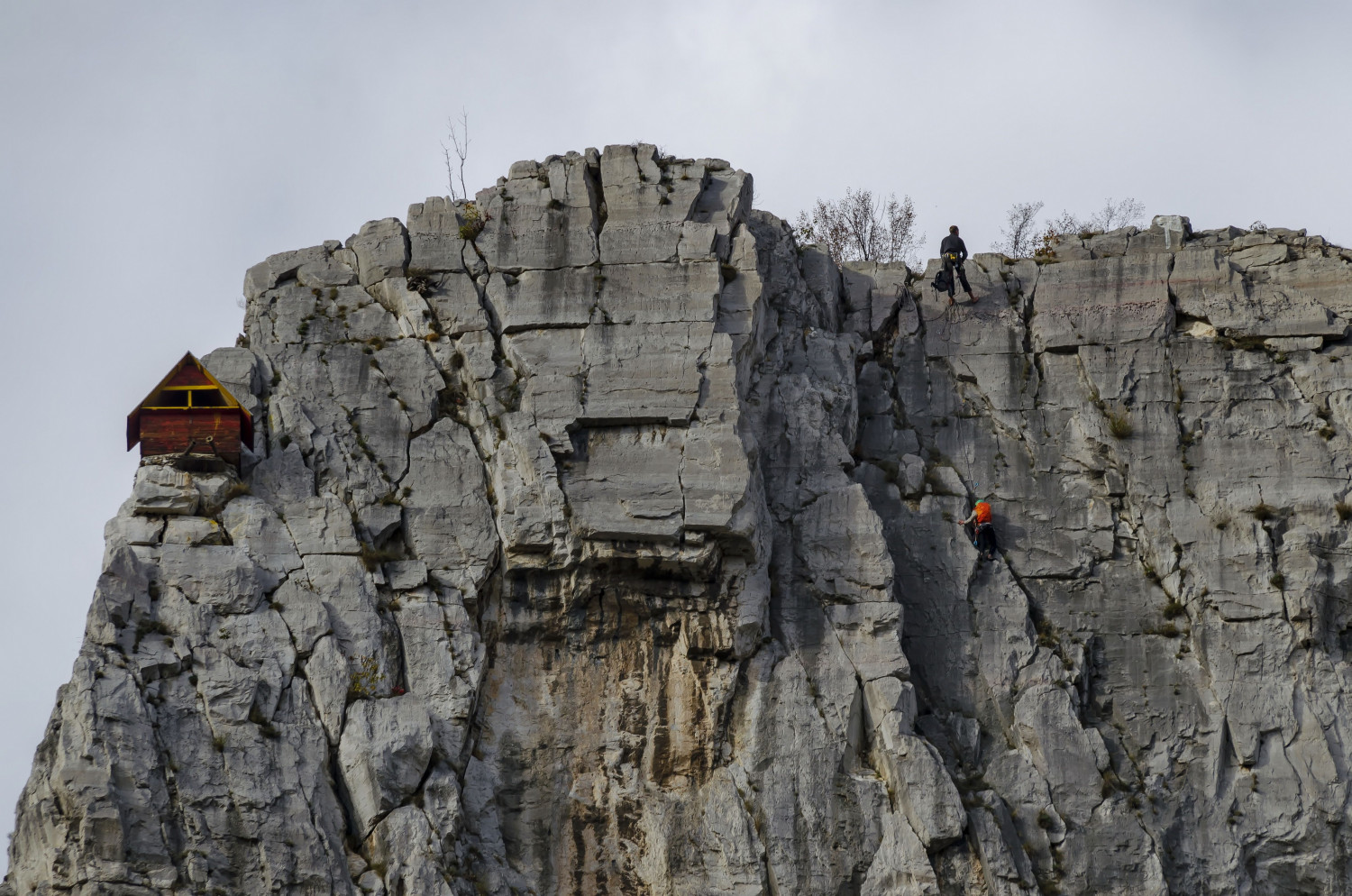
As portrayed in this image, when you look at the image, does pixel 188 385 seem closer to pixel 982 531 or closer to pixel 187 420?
pixel 187 420

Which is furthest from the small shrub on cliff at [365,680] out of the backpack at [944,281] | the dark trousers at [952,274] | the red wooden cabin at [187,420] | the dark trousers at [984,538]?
the dark trousers at [952,274]

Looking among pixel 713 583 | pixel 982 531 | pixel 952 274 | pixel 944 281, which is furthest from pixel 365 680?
pixel 952 274

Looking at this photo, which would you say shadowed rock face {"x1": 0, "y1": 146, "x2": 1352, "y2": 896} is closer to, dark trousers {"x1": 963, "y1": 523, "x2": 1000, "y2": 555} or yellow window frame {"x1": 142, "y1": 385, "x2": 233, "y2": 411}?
dark trousers {"x1": 963, "y1": 523, "x2": 1000, "y2": 555}

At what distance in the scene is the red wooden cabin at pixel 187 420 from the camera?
29172 mm

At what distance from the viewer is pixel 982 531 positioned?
30859mm

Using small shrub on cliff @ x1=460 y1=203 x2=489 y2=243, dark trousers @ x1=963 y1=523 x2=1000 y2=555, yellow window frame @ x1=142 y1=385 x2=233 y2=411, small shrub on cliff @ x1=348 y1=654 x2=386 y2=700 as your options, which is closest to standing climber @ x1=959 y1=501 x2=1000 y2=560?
dark trousers @ x1=963 y1=523 x2=1000 y2=555

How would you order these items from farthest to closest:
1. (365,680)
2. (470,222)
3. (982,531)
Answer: (470,222)
(982,531)
(365,680)

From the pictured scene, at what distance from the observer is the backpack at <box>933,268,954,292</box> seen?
33.1 m

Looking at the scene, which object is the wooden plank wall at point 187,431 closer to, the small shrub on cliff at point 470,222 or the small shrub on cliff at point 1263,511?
the small shrub on cliff at point 470,222

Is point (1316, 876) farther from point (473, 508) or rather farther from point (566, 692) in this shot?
point (473, 508)

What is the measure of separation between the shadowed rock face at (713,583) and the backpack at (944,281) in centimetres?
65

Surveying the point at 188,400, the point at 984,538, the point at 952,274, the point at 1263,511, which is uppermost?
the point at 952,274

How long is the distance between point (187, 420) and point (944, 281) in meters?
13.6

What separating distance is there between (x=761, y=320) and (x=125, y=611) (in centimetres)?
1151
